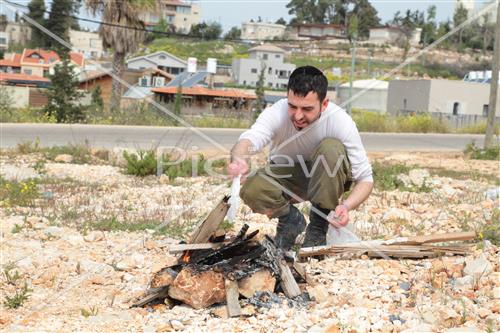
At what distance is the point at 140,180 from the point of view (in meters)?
8.66

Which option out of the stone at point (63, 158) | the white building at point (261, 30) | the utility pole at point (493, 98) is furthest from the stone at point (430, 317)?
the white building at point (261, 30)

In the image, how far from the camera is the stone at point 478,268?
391 centimetres

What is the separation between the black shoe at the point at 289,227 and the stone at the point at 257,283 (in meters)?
0.91

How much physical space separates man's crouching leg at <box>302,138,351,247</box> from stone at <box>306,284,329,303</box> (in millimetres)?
653

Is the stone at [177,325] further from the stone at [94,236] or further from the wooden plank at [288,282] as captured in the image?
the stone at [94,236]

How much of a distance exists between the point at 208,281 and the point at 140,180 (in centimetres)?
515

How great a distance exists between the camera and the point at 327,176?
426 centimetres

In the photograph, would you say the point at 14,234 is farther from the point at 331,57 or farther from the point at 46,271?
the point at 331,57

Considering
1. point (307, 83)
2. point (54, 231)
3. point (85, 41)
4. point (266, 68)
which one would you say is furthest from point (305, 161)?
point (85, 41)

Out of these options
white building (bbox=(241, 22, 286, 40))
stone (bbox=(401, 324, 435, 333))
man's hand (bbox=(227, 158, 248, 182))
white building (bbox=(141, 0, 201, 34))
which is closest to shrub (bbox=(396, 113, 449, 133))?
man's hand (bbox=(227, 158, 248, 182))

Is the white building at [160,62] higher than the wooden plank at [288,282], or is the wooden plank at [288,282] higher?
the white building at [160,62]

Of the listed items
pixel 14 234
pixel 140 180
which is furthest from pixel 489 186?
pixel 14 234

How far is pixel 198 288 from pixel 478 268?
1.59 metres

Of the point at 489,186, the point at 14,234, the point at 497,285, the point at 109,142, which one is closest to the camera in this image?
the point at 497,285
